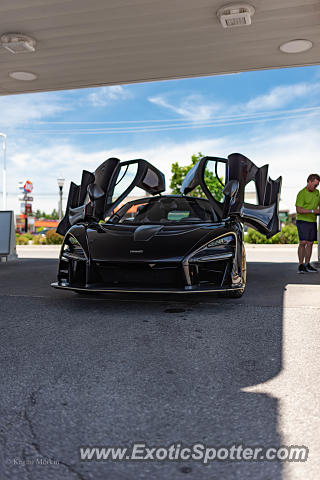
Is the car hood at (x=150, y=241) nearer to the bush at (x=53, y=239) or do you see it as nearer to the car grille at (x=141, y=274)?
the car grille at (x=141, y=274)

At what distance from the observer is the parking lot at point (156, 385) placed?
156cm

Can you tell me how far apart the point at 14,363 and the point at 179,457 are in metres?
1.45

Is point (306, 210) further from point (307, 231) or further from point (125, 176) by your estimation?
point (125, 176)

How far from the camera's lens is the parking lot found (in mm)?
1557

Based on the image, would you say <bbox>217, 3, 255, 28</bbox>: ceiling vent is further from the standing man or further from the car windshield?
the standing man

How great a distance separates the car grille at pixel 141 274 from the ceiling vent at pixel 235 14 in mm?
3882

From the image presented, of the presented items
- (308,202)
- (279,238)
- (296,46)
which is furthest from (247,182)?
(279,238)

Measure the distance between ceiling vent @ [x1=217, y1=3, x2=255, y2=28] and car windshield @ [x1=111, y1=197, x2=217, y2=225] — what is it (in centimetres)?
258

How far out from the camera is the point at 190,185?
6.27 metres

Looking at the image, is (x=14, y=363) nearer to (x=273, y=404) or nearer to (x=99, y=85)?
(x=273, y=404)

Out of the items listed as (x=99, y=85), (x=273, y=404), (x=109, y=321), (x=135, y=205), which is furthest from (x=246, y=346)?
(x=99, y=85)

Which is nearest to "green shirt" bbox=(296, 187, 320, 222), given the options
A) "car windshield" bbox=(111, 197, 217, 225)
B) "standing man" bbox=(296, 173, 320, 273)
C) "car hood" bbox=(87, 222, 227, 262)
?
"standing man" bbox=(296, 173, 320, 273)

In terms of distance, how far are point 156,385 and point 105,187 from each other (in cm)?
393

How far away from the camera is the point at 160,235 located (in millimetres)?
4270
